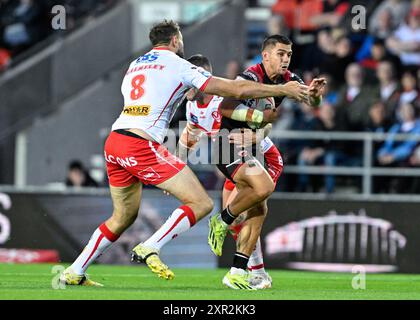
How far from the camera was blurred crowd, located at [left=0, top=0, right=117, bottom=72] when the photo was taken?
2262 cm

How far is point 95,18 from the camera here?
21219mm

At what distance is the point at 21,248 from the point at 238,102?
7.27m

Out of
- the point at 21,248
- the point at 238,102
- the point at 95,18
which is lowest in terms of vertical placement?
the point at 21,248

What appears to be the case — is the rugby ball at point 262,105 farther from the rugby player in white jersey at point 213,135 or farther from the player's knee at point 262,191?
the player's knee at point 262,191

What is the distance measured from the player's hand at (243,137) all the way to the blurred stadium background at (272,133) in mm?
5744

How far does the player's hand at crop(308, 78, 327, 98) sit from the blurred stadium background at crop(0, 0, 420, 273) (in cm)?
699

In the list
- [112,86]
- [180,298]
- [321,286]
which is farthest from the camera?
[112,86]

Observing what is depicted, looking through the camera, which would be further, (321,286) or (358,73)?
(358,73)

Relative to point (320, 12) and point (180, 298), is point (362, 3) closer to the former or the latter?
point (320, 12)

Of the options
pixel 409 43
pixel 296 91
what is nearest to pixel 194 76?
pixel 296 91

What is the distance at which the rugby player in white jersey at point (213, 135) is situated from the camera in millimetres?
11617

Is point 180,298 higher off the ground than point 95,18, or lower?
lower

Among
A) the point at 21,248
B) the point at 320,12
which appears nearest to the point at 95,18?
the point at 320,12

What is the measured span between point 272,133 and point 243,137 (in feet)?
20.7
